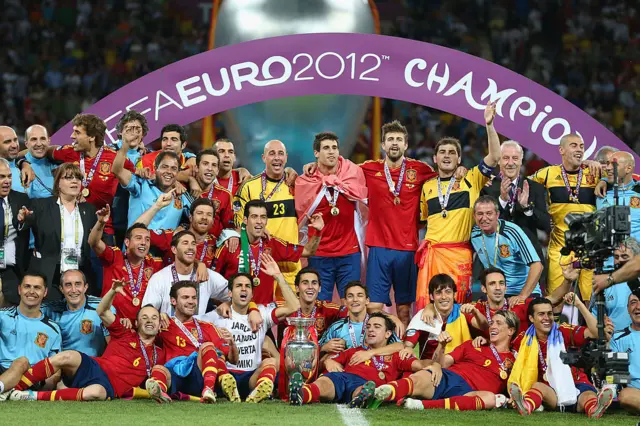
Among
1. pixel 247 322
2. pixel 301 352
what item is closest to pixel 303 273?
pixel 247 322

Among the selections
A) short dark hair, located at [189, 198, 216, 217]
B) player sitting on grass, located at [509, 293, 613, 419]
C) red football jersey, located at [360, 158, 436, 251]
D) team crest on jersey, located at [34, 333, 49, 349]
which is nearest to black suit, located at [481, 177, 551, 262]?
red football jersey, located at [360, 158, 436, 251]

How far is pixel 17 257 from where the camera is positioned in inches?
325

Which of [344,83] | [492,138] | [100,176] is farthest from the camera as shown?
[344,83]

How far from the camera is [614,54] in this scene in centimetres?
1819

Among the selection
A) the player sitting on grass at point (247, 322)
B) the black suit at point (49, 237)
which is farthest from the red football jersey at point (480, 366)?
the black suit at point (49, 237)

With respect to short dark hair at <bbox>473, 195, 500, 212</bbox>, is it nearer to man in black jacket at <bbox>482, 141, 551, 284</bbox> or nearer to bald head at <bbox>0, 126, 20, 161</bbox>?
man in black jacket at <bbox>482, 141, 551, 284</bbox>

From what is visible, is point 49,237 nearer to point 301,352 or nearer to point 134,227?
point 134,227

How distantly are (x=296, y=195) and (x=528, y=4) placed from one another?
1109 centimetres

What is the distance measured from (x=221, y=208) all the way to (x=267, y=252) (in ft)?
1.82

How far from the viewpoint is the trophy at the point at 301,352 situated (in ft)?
24.3

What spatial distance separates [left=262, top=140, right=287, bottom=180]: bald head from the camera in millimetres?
8766

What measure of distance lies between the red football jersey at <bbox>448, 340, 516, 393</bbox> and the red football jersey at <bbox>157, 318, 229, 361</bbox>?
149cm

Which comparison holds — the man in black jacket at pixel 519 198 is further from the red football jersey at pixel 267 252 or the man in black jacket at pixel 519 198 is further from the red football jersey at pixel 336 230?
the red football jersey at pixel 267 252

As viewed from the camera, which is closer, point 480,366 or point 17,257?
point 480,366
